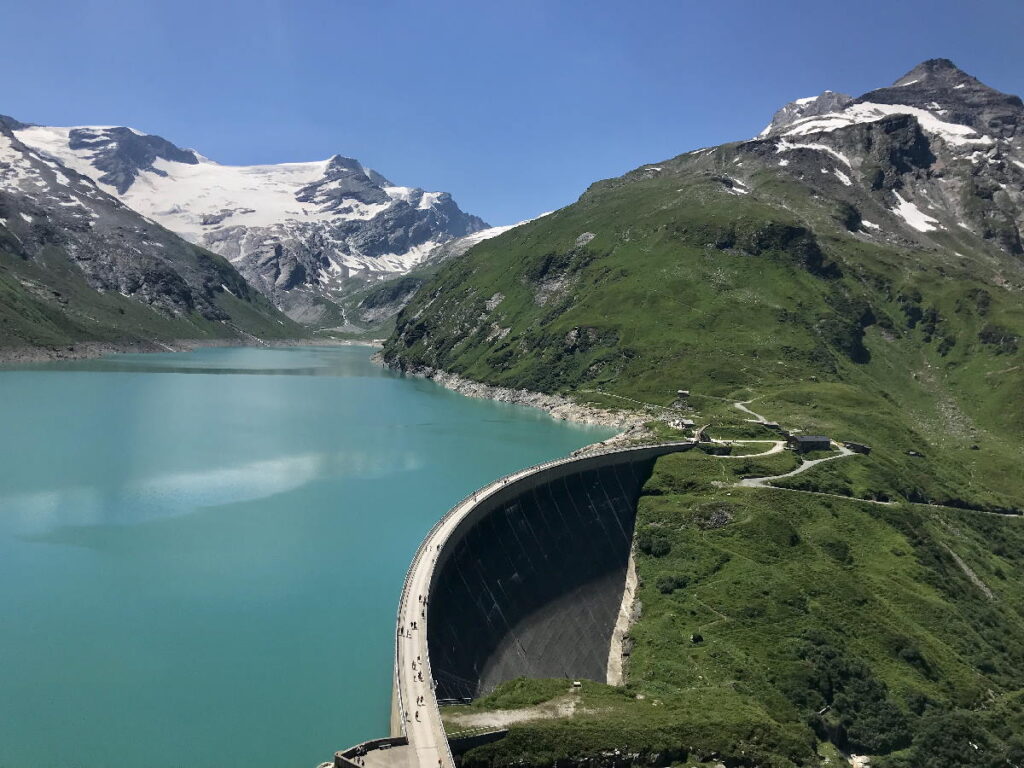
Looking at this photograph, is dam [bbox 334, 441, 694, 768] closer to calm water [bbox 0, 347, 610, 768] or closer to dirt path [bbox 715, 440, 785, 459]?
calm water [bbox 0, 347, 610, 768]

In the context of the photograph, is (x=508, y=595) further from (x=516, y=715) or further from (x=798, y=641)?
(x=798, y=641)

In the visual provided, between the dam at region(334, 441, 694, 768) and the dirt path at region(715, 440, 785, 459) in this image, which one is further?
the dirt path at region(715, 440, 785, 459)

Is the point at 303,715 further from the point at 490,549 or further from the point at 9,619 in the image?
the point at 9,619

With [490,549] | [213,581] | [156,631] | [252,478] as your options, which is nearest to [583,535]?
[490,549]

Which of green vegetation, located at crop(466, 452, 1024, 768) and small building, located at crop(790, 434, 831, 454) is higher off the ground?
small building, located at crop(790, 434, 831, 454)

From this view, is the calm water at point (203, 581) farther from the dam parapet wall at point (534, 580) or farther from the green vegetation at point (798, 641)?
the green vegetation at point (798, 641)

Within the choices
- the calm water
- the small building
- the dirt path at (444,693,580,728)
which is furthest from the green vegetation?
the calm water

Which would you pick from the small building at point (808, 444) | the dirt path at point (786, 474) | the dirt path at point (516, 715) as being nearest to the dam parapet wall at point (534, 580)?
the dirt path at point (516, 715)
